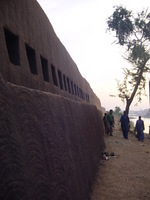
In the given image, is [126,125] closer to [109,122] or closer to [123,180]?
[109,122]

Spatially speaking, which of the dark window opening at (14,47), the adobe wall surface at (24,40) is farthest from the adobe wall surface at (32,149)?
the dark window opening at (14,47)

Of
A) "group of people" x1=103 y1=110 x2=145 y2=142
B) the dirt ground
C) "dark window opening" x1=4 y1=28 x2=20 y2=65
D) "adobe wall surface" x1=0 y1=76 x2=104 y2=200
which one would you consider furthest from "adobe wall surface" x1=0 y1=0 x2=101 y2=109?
"group of people" x1=103 y1=110 x2=145 y2=142

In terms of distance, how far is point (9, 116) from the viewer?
180 cm

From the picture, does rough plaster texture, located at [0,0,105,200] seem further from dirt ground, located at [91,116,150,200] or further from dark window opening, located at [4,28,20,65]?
dirt ground, located at [91,116,150,200]

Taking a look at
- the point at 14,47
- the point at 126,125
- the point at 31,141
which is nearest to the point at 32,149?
the point at 31,141

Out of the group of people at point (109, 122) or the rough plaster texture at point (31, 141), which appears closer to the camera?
the rough plaster texture at point (31, 141)

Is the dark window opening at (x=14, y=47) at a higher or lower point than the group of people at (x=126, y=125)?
higher

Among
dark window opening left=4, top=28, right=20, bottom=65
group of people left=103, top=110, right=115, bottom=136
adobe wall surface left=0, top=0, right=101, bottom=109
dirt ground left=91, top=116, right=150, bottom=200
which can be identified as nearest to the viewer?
adobe wall surface left=0, top=0, right=101, bottom=109

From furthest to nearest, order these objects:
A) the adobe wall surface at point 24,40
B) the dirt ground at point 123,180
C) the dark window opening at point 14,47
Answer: the dark window opening at point 14,47 < the dirt ground at point 123,180 < the adobe wall surface at point 24,40

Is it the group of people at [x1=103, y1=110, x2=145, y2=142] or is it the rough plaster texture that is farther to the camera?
the group of people at [x1=103, y1=110, x2=145, y2=142]

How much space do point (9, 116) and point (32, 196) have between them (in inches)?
24.3

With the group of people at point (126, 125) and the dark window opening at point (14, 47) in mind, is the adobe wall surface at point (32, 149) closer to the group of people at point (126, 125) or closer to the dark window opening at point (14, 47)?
the dark window opening at point (14, 47)

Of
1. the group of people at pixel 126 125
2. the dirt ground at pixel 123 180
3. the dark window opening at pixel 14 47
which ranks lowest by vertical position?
the dirt ground at pixel 123 180

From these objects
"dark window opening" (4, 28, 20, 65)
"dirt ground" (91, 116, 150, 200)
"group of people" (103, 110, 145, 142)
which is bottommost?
"dirt ground" (91, 116, 150, 200)
